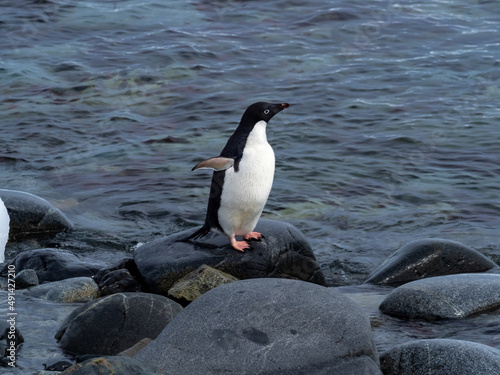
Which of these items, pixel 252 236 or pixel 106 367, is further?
pixel 252 236

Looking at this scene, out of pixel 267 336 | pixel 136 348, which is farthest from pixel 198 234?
pixel 267 336

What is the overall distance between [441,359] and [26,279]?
367cm

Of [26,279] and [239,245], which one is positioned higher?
[239,245]

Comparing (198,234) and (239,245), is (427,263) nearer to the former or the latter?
(239,245)

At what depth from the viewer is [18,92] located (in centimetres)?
1552

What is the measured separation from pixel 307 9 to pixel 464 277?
46.2 feet

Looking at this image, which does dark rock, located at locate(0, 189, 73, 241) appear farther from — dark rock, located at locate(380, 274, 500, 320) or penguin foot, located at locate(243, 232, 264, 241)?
dark rock, located at locate(380, 274, 500, 320)

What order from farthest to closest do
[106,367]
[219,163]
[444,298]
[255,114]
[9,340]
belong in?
[255,114] < [219,163] < [444,298] < [9,340] < [106,367]

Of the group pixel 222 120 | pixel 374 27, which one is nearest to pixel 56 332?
pixel 222 120

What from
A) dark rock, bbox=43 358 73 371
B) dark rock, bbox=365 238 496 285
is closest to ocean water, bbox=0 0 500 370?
dark rock, bbox=365 238 496 285

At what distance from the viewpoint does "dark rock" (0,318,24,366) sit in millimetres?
5664

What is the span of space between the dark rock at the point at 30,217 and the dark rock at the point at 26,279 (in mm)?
1996

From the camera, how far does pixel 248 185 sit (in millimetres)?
7184

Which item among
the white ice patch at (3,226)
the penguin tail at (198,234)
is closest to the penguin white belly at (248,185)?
the penguin tail at (198,234)
